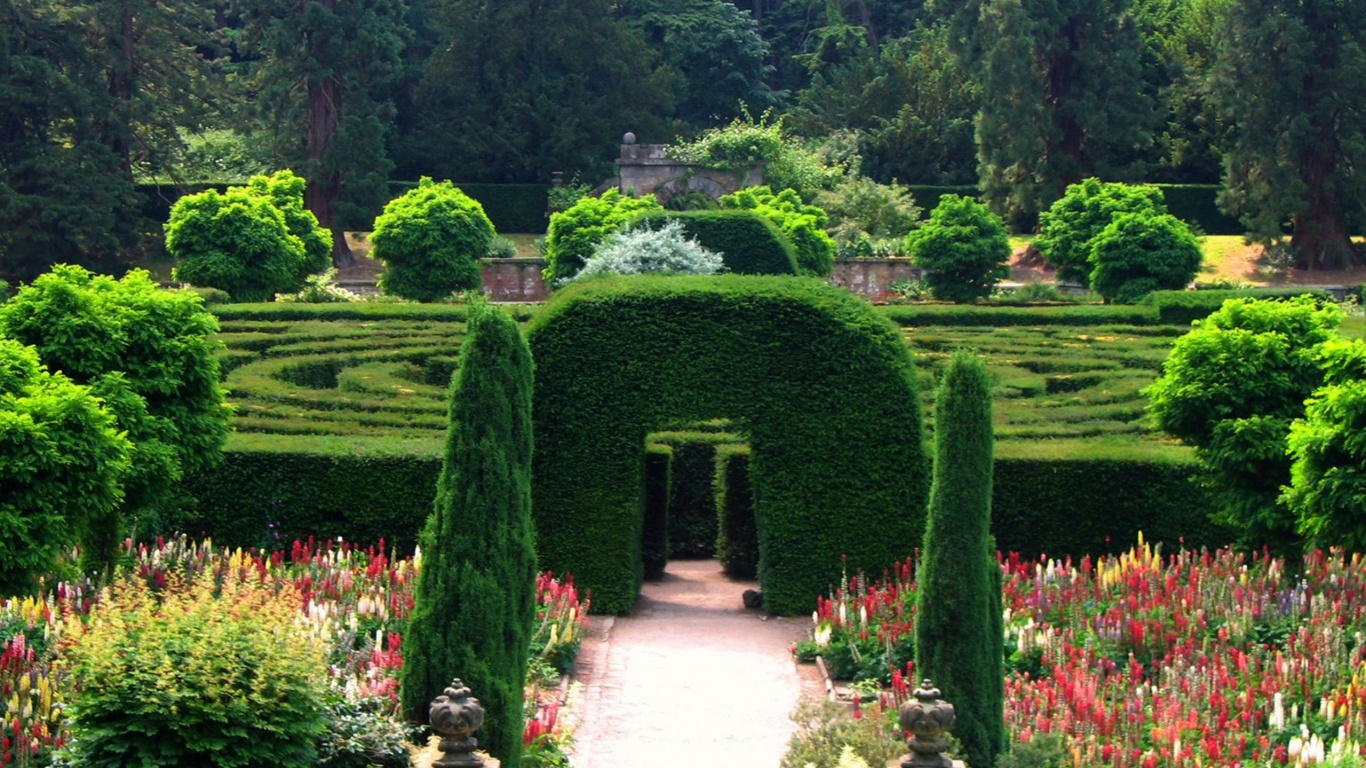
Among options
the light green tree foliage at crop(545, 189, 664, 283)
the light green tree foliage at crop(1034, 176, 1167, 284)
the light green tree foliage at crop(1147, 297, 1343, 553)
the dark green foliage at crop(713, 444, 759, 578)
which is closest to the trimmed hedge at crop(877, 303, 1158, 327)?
the light green tree foliage at crop(545, 189, 664, 283)

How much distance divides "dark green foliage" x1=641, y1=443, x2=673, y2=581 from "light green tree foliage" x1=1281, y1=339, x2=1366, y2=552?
5322 millimetres

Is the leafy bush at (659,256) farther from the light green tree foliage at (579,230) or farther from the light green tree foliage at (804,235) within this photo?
the light green tree foliage at (804,235)

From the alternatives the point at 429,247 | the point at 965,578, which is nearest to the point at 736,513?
the point at 965,578

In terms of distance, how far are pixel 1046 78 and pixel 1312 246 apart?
8.01 meters

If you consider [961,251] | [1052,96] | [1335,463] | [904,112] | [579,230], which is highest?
[1052,96]

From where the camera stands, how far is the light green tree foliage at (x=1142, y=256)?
3534 cm

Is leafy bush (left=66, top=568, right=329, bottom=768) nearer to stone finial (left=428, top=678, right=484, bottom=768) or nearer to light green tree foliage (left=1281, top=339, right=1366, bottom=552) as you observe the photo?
stone finial (left=428, top=678, right=484, bottom=768)

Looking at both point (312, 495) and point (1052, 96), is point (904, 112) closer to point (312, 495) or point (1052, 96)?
point (1052, 96)

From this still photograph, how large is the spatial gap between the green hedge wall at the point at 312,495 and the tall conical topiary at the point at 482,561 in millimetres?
4609

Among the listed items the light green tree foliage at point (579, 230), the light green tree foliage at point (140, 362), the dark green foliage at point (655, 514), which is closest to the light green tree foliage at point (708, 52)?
the light green tree foliage at point (579, 230)

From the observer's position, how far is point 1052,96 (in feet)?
163

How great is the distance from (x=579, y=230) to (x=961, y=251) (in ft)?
24.3

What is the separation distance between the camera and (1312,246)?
46.2m

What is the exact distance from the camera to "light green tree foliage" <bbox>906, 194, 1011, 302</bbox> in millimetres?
37188
